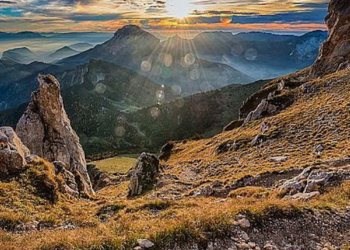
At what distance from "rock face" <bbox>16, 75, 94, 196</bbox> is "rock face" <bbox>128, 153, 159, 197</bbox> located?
17.1ft

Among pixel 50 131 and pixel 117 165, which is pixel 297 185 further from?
pixel 117 165

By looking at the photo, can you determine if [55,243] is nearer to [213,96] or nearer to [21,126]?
[21,126]

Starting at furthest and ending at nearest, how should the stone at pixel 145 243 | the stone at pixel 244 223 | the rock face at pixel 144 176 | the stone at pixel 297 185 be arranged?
1. the rock face at pixel 144 176
2. the stone at pixel 297 185
3. the stone at pixel 244 223
4. the stone at pixel 145 243

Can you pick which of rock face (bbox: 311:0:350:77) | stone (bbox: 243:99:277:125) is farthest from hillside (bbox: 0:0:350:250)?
rock face (bbox: 311:0:350:77)

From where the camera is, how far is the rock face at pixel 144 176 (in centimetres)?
3672

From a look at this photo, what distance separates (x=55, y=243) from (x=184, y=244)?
15.5 feet

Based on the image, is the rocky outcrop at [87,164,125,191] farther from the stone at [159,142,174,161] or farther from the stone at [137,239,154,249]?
the stone at [137,239,154,249]

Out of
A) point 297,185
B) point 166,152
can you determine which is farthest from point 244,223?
point 166,152

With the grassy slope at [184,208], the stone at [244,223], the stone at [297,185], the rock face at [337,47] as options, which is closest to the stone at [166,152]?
the grassy slope at [184,208]

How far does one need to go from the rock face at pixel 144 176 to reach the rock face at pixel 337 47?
4560cm

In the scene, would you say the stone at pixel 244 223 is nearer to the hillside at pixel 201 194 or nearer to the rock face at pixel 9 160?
the hillside at pixel 201 194

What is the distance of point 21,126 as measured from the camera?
38844 millimetres

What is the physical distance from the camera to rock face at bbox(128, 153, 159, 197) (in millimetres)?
36719

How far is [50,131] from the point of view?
129 feet
